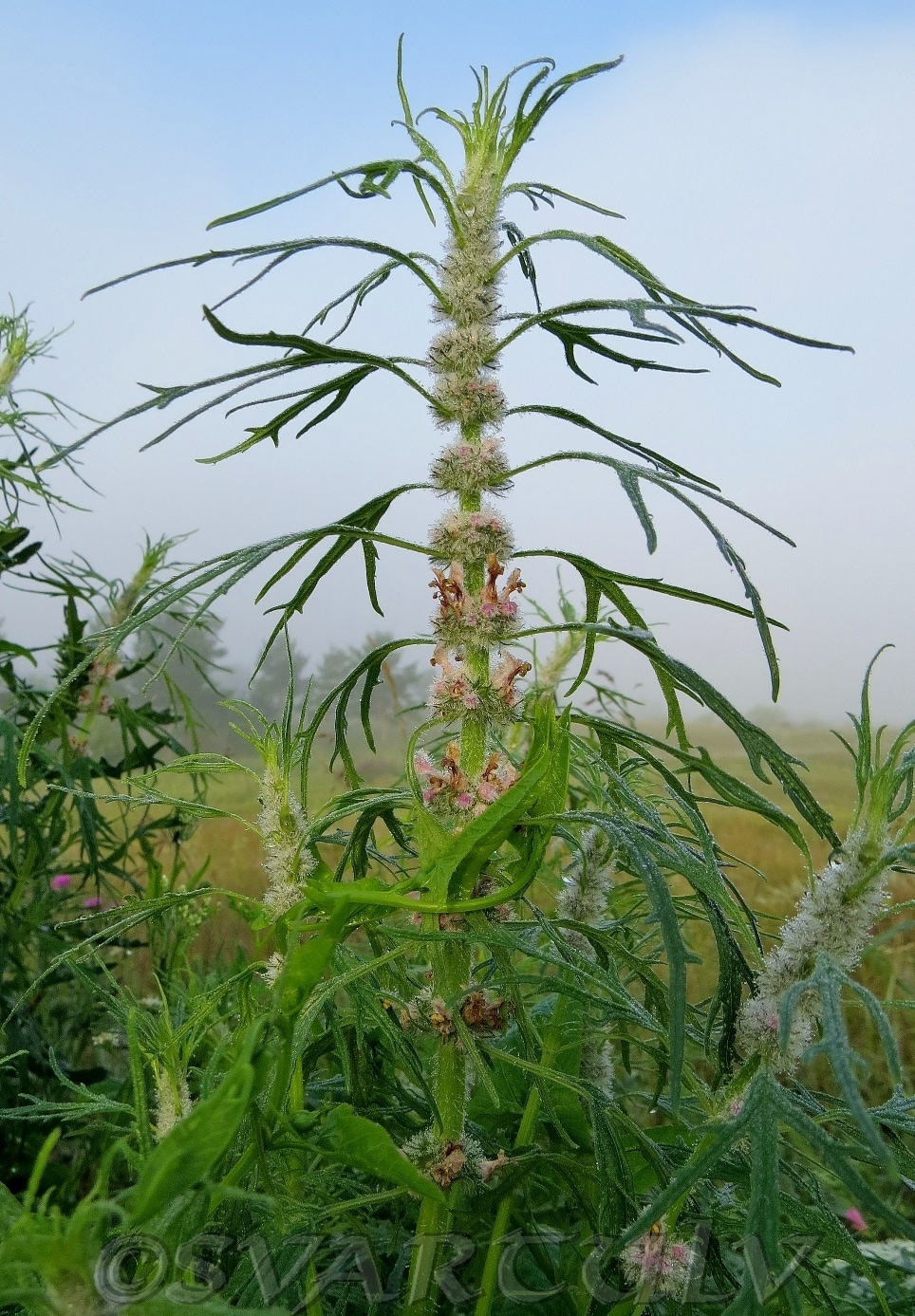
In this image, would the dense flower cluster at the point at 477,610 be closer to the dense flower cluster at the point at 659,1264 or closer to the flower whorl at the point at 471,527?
the flower whorl at the point at 471,527

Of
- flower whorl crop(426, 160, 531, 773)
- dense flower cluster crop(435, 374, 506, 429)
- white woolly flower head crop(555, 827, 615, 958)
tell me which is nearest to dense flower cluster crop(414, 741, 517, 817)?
flower whorl crop(426, 160, 531, 773)

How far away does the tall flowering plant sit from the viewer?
47 centimetres

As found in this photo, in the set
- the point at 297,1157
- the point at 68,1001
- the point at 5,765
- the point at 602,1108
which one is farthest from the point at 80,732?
the point at 602,1108

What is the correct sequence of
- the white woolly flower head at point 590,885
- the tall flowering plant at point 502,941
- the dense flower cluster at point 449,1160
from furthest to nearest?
the white woolly flower head at point 590,885
the dense flower cluster at point 449,1160
the tall flowering plant at point 502,941

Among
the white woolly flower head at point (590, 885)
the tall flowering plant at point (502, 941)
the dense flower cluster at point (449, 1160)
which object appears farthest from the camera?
the white woolly flower head at point (590, 885)

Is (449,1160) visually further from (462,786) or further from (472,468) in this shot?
(472,468)

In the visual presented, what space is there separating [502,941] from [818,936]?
0.17 metres

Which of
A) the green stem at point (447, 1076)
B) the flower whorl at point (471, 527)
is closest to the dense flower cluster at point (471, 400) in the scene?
the flower whorl at point (471, 527)

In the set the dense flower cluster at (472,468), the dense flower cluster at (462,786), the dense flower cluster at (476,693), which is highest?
the dense flower cluster at (472,468)

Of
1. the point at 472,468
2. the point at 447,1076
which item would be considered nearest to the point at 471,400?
the point at 472,468

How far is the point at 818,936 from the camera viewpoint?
515 mm

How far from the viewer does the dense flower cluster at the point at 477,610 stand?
646 millimetres

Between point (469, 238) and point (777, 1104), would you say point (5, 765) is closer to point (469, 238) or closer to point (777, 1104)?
point (469, 238)

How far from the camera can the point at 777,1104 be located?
1.52ft
